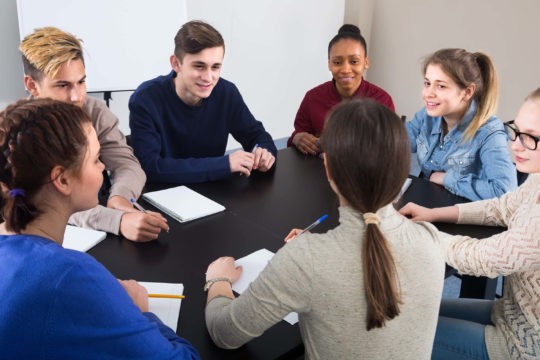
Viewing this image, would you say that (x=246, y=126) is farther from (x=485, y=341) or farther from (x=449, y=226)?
(x=485, y=341)

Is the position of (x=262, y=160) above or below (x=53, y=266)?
below

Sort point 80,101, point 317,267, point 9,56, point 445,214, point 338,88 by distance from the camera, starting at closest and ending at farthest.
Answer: point 317,267, point 445,214, point 80,101, point 338,88, point 9,56

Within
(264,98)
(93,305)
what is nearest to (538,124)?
(93,305)

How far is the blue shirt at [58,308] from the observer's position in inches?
25.9

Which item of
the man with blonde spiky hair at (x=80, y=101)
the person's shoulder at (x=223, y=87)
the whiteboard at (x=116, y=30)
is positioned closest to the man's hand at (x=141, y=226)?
the man with blonde spiky hair at (x=80, y=101)

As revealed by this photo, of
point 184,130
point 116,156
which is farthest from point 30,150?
point 184,130

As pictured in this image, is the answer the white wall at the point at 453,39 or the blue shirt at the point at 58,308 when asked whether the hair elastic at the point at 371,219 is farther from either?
the white wall at the point at 453,39

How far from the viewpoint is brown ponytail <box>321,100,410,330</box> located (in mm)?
772

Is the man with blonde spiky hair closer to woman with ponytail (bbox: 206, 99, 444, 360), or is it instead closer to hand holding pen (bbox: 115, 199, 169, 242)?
hand holding pen (bbox: 115, 199, 169, 242)

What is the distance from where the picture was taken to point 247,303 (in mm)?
839

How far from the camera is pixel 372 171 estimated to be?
2.59 feet

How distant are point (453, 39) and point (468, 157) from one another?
263cm

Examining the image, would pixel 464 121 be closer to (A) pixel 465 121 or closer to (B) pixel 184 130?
(A) pixel 465 121

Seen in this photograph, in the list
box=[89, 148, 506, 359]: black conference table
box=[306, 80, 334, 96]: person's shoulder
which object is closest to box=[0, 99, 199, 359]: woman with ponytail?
box=[89, 148, 506, 359]: black conference table
